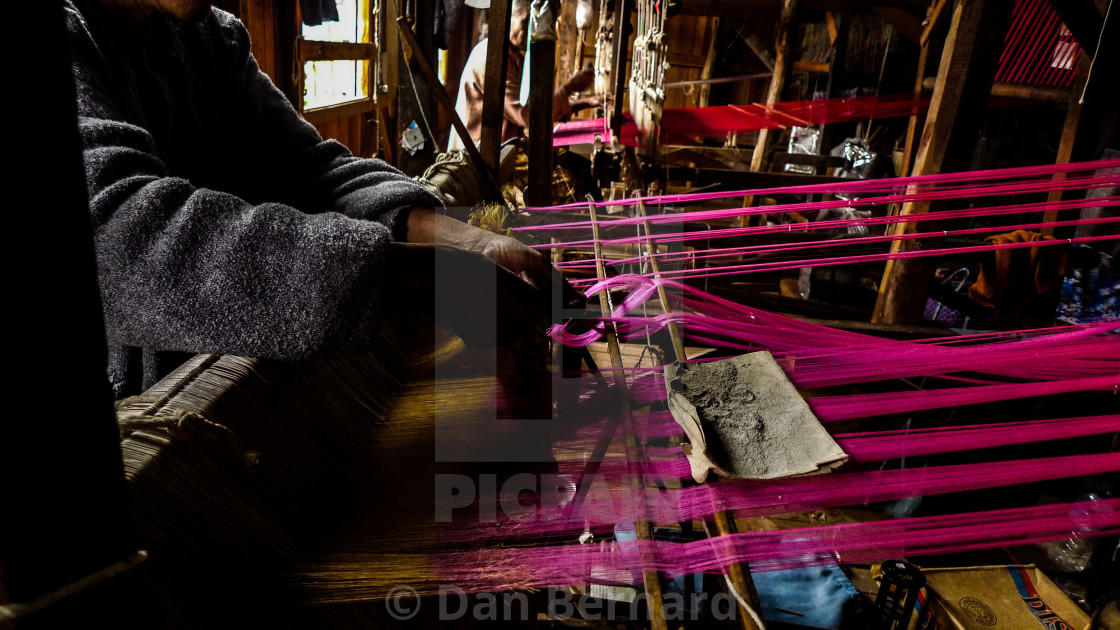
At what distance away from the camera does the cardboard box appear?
223 centimetres

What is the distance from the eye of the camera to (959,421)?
102 inches

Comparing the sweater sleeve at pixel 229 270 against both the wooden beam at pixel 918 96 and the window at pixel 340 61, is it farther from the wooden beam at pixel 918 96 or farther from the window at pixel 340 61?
the window at pixel 340 61

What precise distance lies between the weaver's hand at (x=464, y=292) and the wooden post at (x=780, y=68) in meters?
5.22

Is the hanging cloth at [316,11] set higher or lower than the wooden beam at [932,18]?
lower

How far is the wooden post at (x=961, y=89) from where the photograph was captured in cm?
221

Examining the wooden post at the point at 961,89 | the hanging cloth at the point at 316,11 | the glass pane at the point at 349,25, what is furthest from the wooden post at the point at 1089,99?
the glass pane at the point at 349,25

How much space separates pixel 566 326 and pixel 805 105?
4510 millimetres

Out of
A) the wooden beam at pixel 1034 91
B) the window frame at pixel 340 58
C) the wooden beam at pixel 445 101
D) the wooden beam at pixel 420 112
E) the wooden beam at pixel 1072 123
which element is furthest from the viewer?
the window frame at pixel 340 58

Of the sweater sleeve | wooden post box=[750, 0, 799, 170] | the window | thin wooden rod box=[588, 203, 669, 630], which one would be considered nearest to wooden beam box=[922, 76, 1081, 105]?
wooden post box=[750, 0, 799, 170]

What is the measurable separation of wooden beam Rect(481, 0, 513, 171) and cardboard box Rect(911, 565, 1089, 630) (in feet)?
8.46

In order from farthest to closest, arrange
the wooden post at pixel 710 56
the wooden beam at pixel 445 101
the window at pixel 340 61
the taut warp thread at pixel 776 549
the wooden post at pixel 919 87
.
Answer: the wooden post at pixel 710 56 → the window at pixel 340 61 → the wooden post at pixel 919 87 → the wooden beam at pixel 445 101 → the taut warp thread at pixel 776 549

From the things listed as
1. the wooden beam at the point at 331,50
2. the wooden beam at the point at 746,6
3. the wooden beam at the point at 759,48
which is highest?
the wooden beam at the point at 746,6

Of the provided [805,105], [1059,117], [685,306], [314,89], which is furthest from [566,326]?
[1059,117]

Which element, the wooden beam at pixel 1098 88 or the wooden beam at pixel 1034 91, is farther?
the wooden beam at pixel 1034 91
